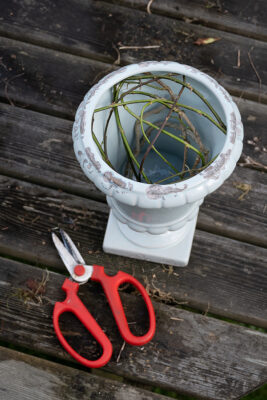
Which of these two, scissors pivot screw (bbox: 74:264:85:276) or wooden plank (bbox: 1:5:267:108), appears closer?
scissors pivot screw (bbox: 74:264:85:276)

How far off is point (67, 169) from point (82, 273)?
20 centimetres

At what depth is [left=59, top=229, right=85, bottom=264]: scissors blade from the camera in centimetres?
77

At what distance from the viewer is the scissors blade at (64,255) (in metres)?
0.76

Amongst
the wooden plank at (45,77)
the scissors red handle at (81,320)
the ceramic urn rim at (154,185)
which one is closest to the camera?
the ceramic urn rim at (154,185)

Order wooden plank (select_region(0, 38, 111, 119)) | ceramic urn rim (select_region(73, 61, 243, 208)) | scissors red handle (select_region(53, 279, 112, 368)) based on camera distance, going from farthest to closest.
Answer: wooden plank (select_region(0, 38, 111, 119)) → scissors red handle (select_region(53, 279, 112, 368)) → ceramic urn rim (select_region(73, 61, 243, 208))

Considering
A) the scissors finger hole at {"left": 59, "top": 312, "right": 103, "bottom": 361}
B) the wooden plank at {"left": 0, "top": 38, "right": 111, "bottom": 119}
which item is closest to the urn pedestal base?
the scissors finger hole at {"left": 59, "top": 312, "right": 103, "bottom": 361}

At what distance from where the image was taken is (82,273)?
749 mm

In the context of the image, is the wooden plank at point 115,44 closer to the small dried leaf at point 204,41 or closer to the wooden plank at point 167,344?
the small dried leaf at point 204,41

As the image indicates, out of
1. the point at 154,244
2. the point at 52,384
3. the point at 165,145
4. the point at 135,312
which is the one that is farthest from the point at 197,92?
the point at 52,384

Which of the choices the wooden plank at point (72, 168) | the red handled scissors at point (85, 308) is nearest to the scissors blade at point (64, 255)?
the red handled scissors at point (85, 308)

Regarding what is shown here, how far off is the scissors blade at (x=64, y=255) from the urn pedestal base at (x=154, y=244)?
6 centimetres

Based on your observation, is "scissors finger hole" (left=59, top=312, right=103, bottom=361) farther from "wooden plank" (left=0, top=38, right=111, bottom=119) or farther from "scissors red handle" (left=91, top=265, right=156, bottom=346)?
"wooden plank" (left=0, top=38, right=111, bottom=119)

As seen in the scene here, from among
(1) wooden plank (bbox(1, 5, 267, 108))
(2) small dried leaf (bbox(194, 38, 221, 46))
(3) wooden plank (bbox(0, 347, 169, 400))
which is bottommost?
(3) wooden plank (bbox(0, 347, 169, 400))

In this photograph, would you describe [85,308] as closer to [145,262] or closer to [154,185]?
[145,262]
